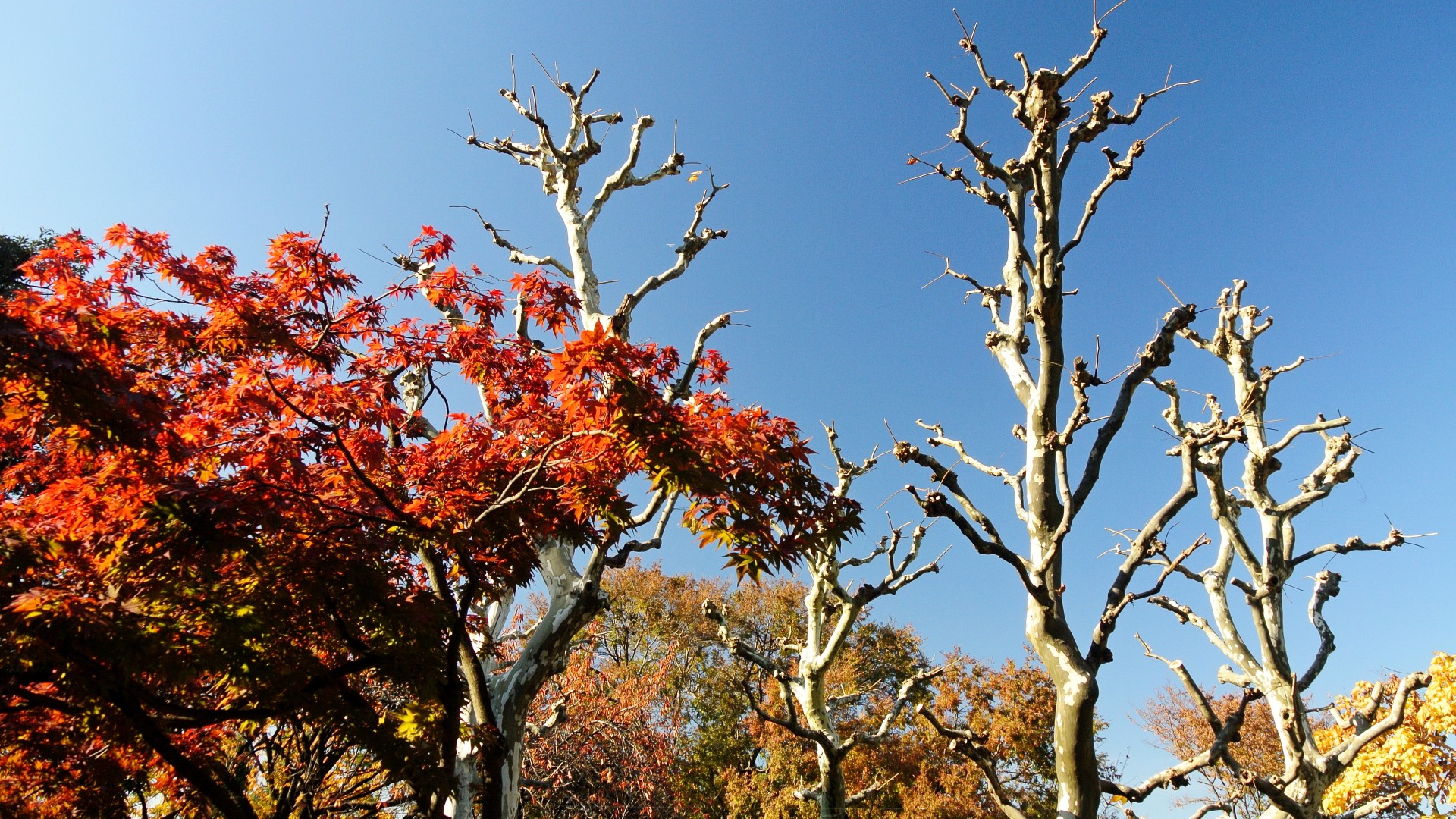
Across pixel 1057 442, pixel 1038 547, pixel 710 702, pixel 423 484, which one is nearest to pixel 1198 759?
pixel 1038 547

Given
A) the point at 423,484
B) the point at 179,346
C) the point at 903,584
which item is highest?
the point at 903,584

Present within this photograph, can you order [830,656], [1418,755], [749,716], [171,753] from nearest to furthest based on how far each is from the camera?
1. [171,753]
2. [830,656]
3. [1418,755]
4. [749,716]

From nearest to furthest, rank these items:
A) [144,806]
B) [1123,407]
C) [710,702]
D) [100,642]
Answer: [100,642], [1123,407], [144,806], [710,702]

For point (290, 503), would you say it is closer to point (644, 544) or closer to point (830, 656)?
point (644, 544)

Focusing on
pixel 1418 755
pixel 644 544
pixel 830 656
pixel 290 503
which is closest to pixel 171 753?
pixel 290 503

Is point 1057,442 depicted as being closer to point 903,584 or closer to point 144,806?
point 903,584

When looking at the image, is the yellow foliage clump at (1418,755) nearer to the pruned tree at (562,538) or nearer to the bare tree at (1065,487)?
the bare tree at (1065,487)

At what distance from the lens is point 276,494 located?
3.94m

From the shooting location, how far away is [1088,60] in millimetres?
4746

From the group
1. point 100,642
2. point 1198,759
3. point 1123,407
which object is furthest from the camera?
point 1123,407

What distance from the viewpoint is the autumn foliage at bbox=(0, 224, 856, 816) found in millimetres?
3545

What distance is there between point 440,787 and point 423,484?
179 cm

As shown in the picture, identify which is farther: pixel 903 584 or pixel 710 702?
pixel 710 702

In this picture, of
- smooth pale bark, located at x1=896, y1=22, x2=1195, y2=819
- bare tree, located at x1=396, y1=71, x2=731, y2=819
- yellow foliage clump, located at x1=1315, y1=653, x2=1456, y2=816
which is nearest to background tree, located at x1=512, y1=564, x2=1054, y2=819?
bare tree, located at x1=396, y1=71, x2=731, y2=819
